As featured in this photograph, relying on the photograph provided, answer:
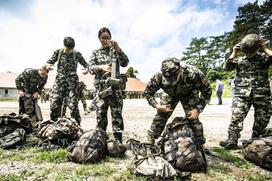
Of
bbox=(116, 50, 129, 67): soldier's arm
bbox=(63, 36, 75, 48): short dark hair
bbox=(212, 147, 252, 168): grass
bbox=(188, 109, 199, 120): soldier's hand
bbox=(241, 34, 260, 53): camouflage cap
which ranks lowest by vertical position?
bbox=(212, 147, 252, 168): grass

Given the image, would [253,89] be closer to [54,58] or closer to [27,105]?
[54,58]

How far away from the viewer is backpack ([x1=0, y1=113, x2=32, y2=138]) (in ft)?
14.7

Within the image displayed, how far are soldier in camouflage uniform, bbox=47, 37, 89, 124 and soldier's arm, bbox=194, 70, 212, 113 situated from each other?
2731 mm

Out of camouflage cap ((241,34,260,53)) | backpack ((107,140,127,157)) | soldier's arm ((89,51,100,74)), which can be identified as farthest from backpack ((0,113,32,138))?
camouflage cap ((241,34,260,53))

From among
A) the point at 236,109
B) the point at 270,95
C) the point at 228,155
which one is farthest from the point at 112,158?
the point at 270,95

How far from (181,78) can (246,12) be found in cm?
3367

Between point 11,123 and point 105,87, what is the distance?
2.00m

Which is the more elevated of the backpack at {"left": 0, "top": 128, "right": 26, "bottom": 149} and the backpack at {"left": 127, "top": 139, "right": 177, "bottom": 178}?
the backpack at {"left": 0, "top": 128, "right": 26, "bottom": 149}

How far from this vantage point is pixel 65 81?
5477 mm

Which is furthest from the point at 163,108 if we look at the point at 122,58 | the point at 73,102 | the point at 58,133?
the point at 73,102

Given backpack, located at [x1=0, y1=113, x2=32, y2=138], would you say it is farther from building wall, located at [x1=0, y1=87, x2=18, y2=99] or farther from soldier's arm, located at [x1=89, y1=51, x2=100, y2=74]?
building wall, located at [x1=0, y1=87, x2=18, y2=99]

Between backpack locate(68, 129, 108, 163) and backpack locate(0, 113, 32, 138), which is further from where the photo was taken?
backpack locate(0, 113, 32, 138)

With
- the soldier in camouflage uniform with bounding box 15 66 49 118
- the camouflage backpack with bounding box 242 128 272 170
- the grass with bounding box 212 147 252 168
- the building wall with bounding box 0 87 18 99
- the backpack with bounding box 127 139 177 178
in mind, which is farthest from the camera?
the building wall with bounding box 0 87 18 99

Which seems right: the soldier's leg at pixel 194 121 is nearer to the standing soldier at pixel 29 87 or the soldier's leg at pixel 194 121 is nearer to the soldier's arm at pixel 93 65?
the soldier's arm at pixel 93 65
